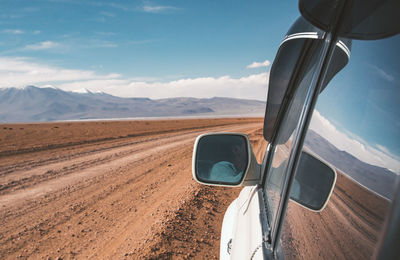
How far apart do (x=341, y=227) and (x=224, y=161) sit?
1191 millimetres

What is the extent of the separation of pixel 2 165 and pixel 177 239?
8.73 metres

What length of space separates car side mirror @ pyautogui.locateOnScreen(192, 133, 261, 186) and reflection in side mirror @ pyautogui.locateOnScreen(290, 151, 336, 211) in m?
0.65

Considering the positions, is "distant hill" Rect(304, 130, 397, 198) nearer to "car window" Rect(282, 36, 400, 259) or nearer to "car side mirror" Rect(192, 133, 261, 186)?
"car window" Rect(282, 36, 400, 259)

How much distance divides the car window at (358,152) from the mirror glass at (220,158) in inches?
32.7

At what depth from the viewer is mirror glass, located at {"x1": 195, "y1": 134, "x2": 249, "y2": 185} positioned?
1.84 metres

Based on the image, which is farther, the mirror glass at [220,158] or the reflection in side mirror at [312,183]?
the mirror glass at [220,158]

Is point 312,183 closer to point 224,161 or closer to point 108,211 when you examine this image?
point 224,161

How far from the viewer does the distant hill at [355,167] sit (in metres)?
0.57

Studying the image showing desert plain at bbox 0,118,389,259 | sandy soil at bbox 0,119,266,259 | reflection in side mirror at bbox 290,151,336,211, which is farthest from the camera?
sandy soil at bbox 0,119,266,259

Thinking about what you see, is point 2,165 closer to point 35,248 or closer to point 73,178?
point 73,178

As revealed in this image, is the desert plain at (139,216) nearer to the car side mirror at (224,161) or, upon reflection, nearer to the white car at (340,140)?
the white car at (340,140)

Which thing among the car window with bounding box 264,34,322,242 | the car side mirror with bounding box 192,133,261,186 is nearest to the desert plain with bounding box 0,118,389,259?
the car window with bounding box 264,34,322,242

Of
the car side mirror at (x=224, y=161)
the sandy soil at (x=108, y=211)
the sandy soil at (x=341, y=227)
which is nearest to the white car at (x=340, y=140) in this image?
the sandy soil at (x=341, y=227)

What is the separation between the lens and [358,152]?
2.47ft
